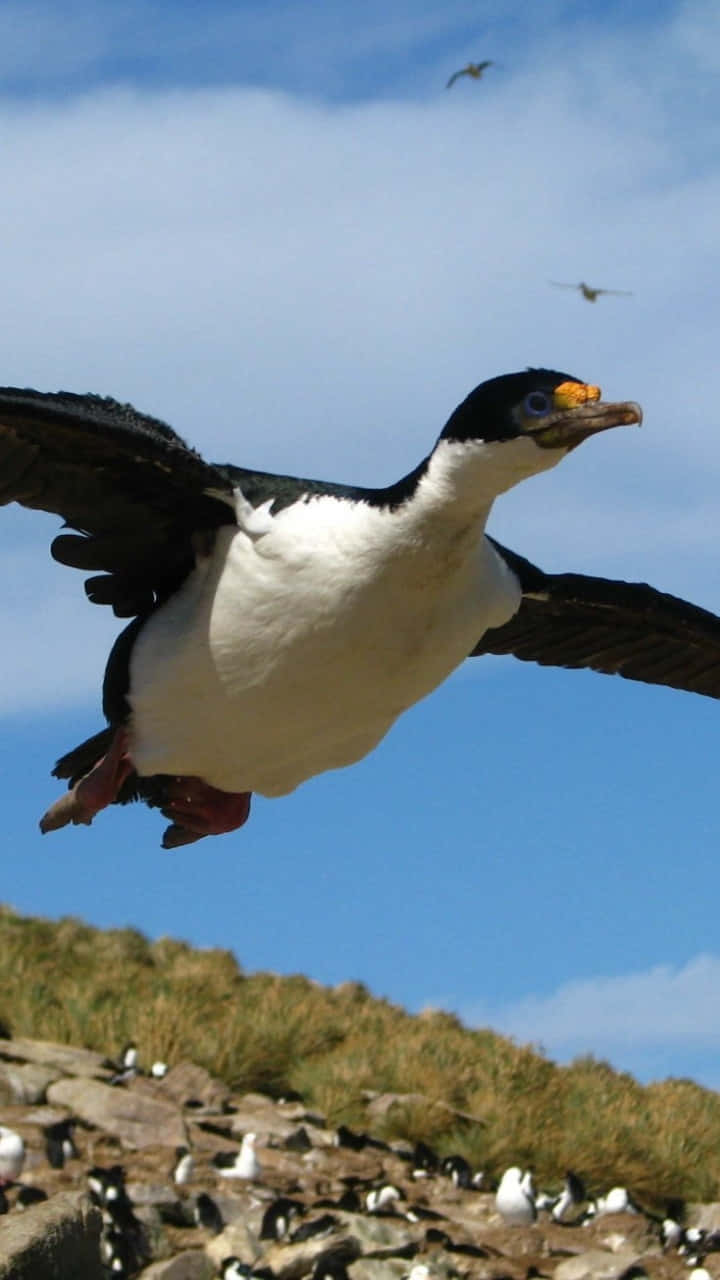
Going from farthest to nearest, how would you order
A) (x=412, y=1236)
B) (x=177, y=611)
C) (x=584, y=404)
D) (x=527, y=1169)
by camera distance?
(x=527, y=1169) < (x=412, y=1236) < (x=177, y=611) < (x=584, y=404)

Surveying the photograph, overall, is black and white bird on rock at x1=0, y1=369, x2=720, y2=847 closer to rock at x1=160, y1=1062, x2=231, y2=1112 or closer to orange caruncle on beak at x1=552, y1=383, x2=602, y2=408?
orange caruncle on beak at x1=552, y1=383, x2=602, y2=408

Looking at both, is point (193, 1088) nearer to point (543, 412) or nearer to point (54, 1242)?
point (54, 1242)

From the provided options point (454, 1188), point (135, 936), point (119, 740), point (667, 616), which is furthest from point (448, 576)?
point (135, 936)

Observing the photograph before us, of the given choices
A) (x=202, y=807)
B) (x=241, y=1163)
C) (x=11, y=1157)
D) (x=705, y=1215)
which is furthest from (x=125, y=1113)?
(x=202, y=807)

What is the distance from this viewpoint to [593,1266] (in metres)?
15.2

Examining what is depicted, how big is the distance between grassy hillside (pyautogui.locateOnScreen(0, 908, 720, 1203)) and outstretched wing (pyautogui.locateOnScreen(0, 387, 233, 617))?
9863mm

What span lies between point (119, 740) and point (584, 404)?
2.87 meters

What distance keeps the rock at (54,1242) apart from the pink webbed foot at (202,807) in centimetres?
228

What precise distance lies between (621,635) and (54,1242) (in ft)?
13.9

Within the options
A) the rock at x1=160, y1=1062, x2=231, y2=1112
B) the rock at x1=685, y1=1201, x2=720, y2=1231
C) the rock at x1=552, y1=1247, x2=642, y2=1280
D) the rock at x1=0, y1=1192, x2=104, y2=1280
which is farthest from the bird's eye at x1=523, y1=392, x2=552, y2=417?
the rock at x1=685, y1=1201, x2=720, y2=1231

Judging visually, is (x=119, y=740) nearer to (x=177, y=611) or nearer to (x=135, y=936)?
(x=177, y=611)

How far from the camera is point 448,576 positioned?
8.20 meters

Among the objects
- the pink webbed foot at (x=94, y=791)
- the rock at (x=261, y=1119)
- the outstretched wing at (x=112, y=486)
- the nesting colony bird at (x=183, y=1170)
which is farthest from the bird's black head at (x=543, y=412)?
the rock at (x=261, y=1119)

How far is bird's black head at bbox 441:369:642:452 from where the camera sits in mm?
7684
